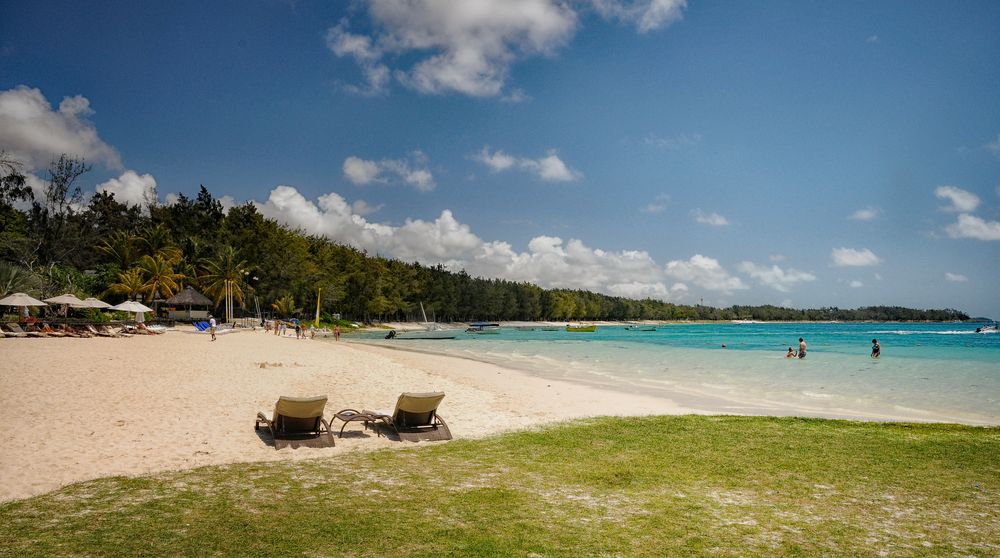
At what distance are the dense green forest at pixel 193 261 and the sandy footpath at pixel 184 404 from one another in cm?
1313

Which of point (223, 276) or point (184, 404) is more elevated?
point (223, 276)

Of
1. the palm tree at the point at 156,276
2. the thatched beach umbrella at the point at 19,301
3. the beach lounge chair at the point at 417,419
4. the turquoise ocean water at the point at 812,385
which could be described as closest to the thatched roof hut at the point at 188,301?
the palm tree at the point at 156,276

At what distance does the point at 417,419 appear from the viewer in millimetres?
10312

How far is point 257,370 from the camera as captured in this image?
60.5 feet

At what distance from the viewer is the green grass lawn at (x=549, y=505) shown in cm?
491

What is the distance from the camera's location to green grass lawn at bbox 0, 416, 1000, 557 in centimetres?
491

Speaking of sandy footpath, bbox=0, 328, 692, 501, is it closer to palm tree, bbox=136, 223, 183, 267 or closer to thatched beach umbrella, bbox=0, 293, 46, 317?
thatched beach umbrella, bbox=0, 293, 46, 317

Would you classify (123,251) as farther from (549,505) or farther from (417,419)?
(549,505)

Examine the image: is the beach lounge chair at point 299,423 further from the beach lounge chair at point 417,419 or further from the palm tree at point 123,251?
the palm tree at point 123,251

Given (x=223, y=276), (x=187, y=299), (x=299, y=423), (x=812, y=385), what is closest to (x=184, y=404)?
(x=299, y=423)

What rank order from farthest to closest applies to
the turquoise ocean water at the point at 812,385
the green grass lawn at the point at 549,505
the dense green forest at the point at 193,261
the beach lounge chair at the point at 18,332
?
the dense green forest at the point at 193,261
the beach lounge chair at the point at 18,332
the turquoise ocean water at the point at 812,385
the green grass lawn at the point at 549,505

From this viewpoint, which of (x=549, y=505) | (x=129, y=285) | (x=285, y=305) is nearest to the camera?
(x=549, y=505)

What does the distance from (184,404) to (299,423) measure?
13.7ft

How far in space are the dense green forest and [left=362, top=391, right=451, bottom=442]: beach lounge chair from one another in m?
23.3
